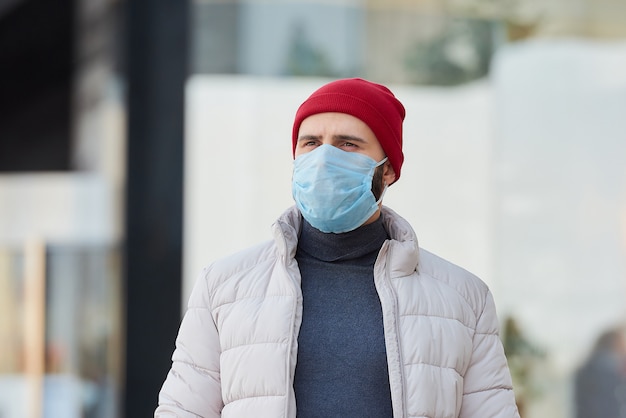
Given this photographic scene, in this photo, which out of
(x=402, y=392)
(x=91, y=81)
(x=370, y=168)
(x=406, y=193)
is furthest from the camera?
(x=91, y=81)

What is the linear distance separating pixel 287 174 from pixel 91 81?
5.74ft

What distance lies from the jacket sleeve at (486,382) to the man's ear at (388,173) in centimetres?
39

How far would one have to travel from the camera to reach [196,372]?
8.68 feet

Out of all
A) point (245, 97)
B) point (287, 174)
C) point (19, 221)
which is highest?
point (245, 97)

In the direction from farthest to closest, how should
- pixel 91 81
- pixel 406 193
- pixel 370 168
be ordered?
pixel 91 81 < pixel 406 193 < pixel 370 168

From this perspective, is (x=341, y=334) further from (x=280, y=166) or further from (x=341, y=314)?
(x=280, y=166)

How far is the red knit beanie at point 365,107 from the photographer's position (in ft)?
8.68

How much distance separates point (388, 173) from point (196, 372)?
0.65 meters

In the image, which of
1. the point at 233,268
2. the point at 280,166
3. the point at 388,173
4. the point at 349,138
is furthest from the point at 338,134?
the point at 280,166

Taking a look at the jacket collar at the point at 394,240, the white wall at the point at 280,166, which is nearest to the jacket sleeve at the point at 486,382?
the jacket collar at the point at 394,240

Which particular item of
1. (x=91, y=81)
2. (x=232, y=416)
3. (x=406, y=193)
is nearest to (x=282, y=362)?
(x=232, y=416)

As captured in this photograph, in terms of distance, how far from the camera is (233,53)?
233 inches

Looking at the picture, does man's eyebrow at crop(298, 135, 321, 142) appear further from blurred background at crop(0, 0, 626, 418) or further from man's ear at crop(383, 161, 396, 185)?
blurred background at crop(0, 0, 626, 418)

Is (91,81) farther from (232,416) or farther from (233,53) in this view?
(232,416)
